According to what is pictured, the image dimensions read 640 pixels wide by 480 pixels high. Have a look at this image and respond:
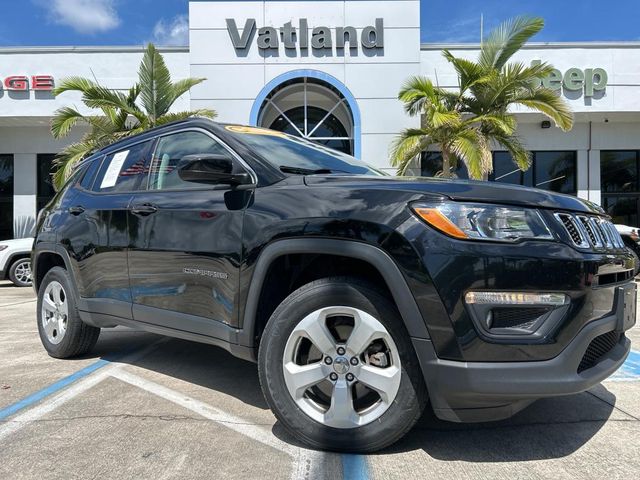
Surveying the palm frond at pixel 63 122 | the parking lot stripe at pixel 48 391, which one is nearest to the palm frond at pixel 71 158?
the palm frond at pixel 63 122

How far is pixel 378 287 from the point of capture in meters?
2.61

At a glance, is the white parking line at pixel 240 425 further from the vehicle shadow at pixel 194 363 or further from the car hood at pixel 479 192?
the car hood at pixel 479 192

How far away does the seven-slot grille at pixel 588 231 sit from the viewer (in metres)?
2.42

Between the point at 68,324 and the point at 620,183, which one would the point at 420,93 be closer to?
the point at 620,183

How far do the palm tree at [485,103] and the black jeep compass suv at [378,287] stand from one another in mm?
8918

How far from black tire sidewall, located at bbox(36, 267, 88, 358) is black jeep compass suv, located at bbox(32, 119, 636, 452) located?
123 cm

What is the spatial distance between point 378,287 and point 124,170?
99.0 inches

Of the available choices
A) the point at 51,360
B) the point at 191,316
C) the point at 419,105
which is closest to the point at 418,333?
the point at 191,316

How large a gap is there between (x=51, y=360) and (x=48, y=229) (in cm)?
118

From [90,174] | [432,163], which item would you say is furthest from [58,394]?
[432,163]

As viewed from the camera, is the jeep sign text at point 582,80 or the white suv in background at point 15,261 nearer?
the white suv in background at point 15,261

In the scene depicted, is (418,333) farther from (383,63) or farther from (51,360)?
(383,63)

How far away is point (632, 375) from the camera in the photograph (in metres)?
4.06

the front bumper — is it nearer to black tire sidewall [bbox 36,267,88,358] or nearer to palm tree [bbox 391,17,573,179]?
black tire sidewall [bbox 36,267,88,358]
